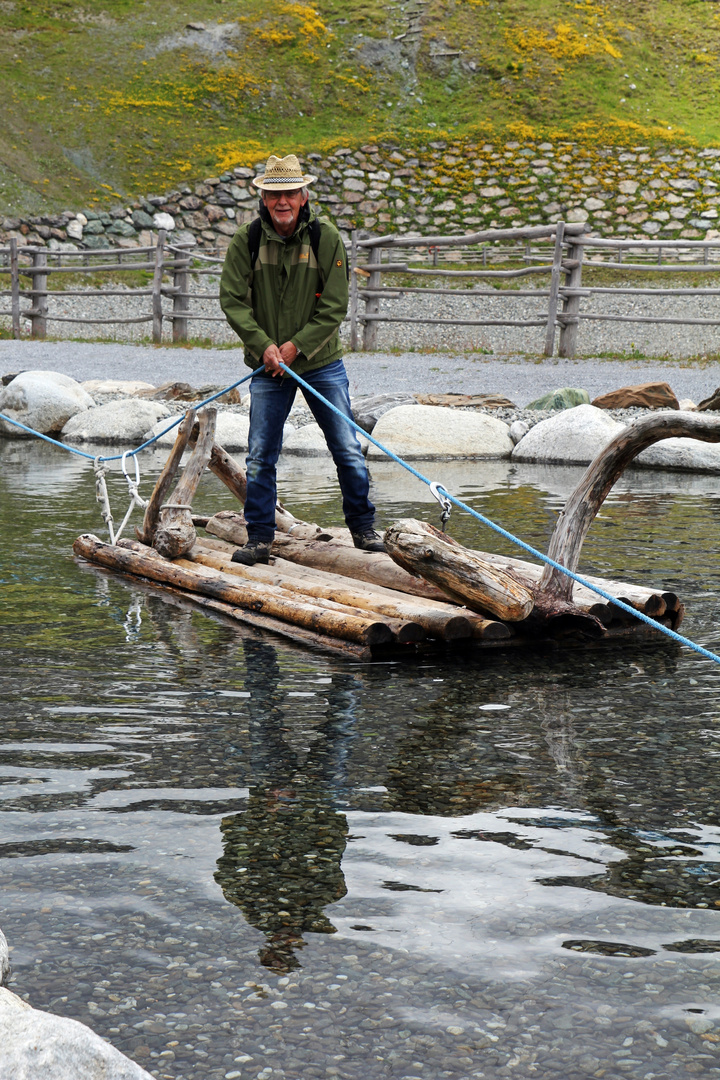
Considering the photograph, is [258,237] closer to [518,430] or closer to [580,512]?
[580,512]

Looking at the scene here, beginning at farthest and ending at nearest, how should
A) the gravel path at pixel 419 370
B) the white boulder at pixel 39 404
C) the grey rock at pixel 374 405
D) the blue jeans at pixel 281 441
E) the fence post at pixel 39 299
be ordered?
1. the fence post at pixel 39 299
2. the gravel path at pixel 419 370
3. the white boulder at pixel 39 404
4. the grey rock at pixel 374 405
5. the blue jeans at pixel 281 441

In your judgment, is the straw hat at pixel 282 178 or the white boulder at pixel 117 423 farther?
the white boulder at pixel 117 423

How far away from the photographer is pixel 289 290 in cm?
553

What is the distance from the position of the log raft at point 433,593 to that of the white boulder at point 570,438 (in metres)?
5.94

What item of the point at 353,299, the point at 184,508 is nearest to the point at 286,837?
the point at 184,508

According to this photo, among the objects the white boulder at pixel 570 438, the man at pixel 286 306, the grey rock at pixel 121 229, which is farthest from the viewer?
the grey rock at pixel 121 229

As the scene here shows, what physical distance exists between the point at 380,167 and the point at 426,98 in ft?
13.9

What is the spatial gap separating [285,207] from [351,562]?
1748 millimetres

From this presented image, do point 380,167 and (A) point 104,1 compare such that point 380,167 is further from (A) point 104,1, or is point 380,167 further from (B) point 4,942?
(B) point 4,942

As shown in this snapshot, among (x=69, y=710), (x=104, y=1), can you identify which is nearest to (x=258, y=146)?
(x=104, y=1)

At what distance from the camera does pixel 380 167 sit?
1225 inches

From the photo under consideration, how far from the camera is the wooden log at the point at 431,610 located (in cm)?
472

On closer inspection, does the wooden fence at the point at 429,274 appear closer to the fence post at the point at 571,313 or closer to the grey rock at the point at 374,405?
the fence post at the point at 571,313

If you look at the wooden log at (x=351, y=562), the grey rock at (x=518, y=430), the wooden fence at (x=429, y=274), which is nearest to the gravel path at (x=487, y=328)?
the wooden fence at (x=429, y=274)
